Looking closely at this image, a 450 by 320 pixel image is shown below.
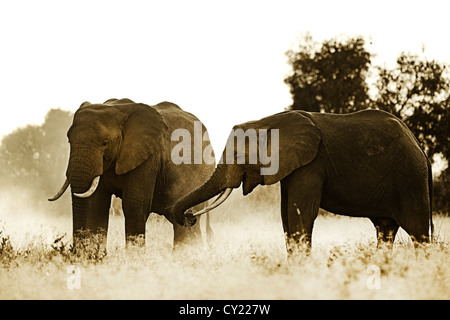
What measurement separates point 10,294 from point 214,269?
273 centimetres

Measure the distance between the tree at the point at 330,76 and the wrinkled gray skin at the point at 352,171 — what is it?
14.0 m

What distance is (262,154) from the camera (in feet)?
38.1

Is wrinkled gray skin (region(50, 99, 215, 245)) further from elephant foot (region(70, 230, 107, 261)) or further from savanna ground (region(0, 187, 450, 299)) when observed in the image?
savanna ground (region(0, 187, 450, 299))

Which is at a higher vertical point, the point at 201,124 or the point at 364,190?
the point at 201,124

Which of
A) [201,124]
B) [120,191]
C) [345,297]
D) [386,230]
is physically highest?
[201,124]

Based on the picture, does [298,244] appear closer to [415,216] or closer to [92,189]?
[415,216]

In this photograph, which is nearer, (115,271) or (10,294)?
(10,294)

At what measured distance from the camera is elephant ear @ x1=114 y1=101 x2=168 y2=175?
12734mm

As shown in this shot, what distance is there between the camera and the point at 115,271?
1048 centimetres

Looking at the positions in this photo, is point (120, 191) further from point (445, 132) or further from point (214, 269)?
point (445, 132)

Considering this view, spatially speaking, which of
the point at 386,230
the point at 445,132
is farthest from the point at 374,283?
the point at 445,132

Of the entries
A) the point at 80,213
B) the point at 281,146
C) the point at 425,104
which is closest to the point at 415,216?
the point at 281,146

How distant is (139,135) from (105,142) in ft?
2.30

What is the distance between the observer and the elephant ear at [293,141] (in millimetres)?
11328
